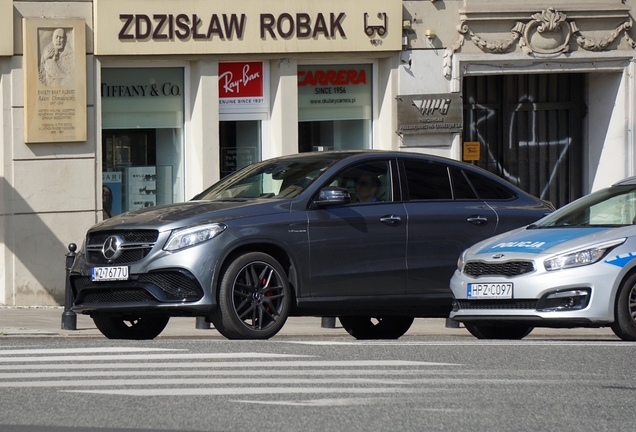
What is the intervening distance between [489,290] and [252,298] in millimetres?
2036

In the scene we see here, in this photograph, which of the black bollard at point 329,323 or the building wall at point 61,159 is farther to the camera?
the building wall at point 61,159

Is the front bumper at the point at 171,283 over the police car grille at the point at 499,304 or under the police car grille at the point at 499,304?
over

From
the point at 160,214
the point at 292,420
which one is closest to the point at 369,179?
the point at 160,214

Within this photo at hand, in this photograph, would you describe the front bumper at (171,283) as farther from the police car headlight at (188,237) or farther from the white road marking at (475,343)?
the white road marking at (475,343)

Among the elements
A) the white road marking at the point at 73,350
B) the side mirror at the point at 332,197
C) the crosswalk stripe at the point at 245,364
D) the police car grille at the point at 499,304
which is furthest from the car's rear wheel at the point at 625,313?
the white road marking at the point at 73,350

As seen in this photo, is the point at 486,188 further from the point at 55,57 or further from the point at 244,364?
the point at 55,57

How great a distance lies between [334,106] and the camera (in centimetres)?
2020

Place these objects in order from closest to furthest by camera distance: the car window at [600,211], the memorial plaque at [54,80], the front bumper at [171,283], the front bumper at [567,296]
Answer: the front bumper at [171,283] < the front bumper at [567,296] < the car window at [600,211] < the memorial plaque at [54,80]

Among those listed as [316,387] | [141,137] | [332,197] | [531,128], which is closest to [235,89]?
[141,137]

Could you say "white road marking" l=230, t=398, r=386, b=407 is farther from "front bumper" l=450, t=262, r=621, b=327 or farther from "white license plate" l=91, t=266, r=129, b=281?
"front bumper" l=450, t=262, r=621, b=327

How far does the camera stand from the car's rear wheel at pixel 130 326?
11.6 meters

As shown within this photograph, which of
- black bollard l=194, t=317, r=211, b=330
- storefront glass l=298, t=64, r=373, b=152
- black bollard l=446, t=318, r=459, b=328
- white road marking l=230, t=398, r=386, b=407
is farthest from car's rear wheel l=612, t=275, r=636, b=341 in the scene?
storefront glass l=298, t=64, r=373, b=152

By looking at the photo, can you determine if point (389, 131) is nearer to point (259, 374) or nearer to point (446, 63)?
point (446, 63)

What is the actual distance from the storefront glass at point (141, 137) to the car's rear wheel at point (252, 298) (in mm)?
8953
